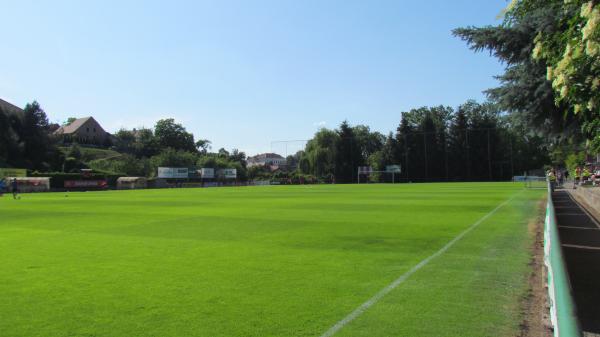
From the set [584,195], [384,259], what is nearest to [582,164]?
[584,195]

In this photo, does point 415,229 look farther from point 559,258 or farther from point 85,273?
point 559,258

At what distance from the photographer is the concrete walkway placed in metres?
5.58

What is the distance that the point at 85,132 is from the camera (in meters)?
130

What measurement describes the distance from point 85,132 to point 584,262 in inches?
5443

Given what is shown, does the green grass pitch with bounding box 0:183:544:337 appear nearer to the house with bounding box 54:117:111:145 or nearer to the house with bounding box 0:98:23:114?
the house with bounding box 0:98:23:114

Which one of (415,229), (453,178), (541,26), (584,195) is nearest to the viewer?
(541,26)

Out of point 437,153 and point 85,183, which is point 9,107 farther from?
point 437,153

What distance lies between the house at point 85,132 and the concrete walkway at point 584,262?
12677 centimetres

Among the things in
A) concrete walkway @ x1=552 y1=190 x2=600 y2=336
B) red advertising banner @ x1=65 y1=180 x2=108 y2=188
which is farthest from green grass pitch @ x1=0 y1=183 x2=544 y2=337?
red advertising banner @ x1=65 y1=180 x2=108 y2=188

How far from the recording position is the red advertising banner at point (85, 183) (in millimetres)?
67062

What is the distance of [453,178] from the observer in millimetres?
99375

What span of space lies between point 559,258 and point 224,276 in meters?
5.21

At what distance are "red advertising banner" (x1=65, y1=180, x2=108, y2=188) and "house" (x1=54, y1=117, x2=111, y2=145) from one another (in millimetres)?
59750

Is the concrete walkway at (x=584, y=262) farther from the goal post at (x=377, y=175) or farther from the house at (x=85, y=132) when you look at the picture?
the house at (x=85, y=132)
